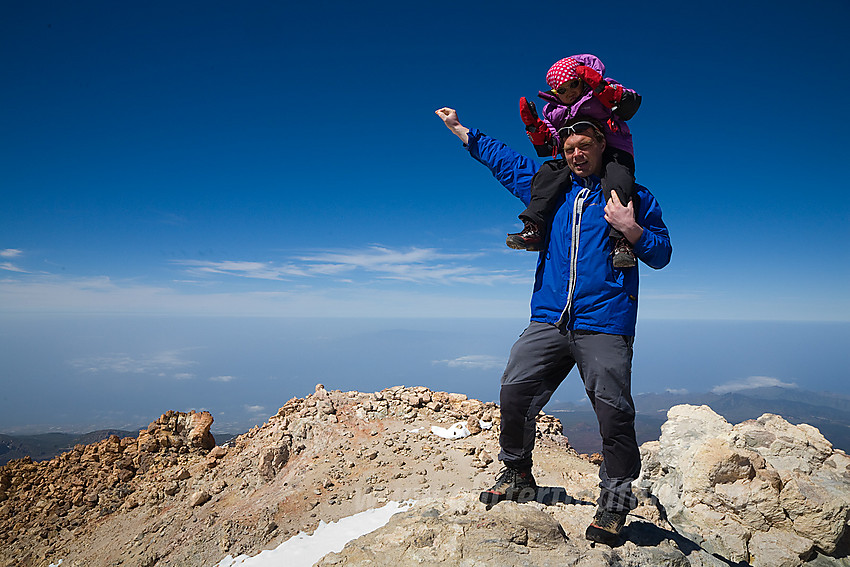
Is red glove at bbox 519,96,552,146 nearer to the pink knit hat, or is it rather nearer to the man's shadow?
the pink knit hat

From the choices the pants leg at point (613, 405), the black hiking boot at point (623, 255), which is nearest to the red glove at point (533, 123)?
the black hiking boot at point (623, 255)

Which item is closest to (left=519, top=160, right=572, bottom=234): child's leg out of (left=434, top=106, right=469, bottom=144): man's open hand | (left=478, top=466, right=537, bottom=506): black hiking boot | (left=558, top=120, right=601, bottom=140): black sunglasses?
(left=558, top=120, right=601, bottom=140): black sunglasses

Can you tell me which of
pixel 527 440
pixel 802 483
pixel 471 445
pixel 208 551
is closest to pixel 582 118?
pixel 527 440

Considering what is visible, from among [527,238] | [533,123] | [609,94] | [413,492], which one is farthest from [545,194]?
[413,492]

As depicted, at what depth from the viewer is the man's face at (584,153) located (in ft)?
A: 12.7

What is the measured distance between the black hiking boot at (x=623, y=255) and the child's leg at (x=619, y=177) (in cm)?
6

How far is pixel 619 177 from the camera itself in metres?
3.70

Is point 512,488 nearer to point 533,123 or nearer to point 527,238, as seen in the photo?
point 527,238

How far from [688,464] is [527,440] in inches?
106

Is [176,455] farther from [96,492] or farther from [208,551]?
[208,551]

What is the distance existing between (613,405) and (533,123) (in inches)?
101

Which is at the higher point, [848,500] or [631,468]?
[631,468]

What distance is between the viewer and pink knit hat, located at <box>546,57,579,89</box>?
388 centimetres

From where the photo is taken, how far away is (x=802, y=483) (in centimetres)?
541
